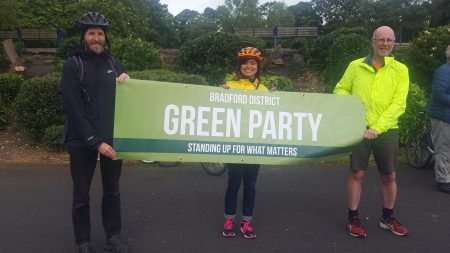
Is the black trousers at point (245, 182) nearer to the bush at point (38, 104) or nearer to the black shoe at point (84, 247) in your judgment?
the black shoe at point (84, 247)

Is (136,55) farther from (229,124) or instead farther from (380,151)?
(380,151)

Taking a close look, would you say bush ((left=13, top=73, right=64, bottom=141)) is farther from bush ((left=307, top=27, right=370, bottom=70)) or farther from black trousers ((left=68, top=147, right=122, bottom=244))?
bush ((left=307, top=27, right=370, bottom=70))

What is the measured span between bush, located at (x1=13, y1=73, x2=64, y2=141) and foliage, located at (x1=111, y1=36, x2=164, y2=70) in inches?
112

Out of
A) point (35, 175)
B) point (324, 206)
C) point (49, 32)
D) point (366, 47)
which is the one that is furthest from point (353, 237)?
point (49, 32)

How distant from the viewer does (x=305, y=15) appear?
77.2 meters

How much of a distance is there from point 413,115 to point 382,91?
4.41 meters

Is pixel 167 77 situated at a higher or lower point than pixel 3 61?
lower

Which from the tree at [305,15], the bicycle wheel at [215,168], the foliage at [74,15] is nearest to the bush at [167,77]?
the bicycle wheel at [215,168]

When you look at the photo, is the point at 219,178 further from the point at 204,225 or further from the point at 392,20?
the point at 392,20

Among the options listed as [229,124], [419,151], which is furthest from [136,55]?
[229,124]

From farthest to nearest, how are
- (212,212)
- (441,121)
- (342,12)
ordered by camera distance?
(342,12) → (441,121) → (212,212)

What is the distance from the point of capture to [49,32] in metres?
18.1

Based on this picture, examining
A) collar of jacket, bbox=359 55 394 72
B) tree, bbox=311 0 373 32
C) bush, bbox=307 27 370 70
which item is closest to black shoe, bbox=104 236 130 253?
collar of jacket, bbox=359 55 394 72

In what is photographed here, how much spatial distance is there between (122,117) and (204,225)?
1562 millimetres
